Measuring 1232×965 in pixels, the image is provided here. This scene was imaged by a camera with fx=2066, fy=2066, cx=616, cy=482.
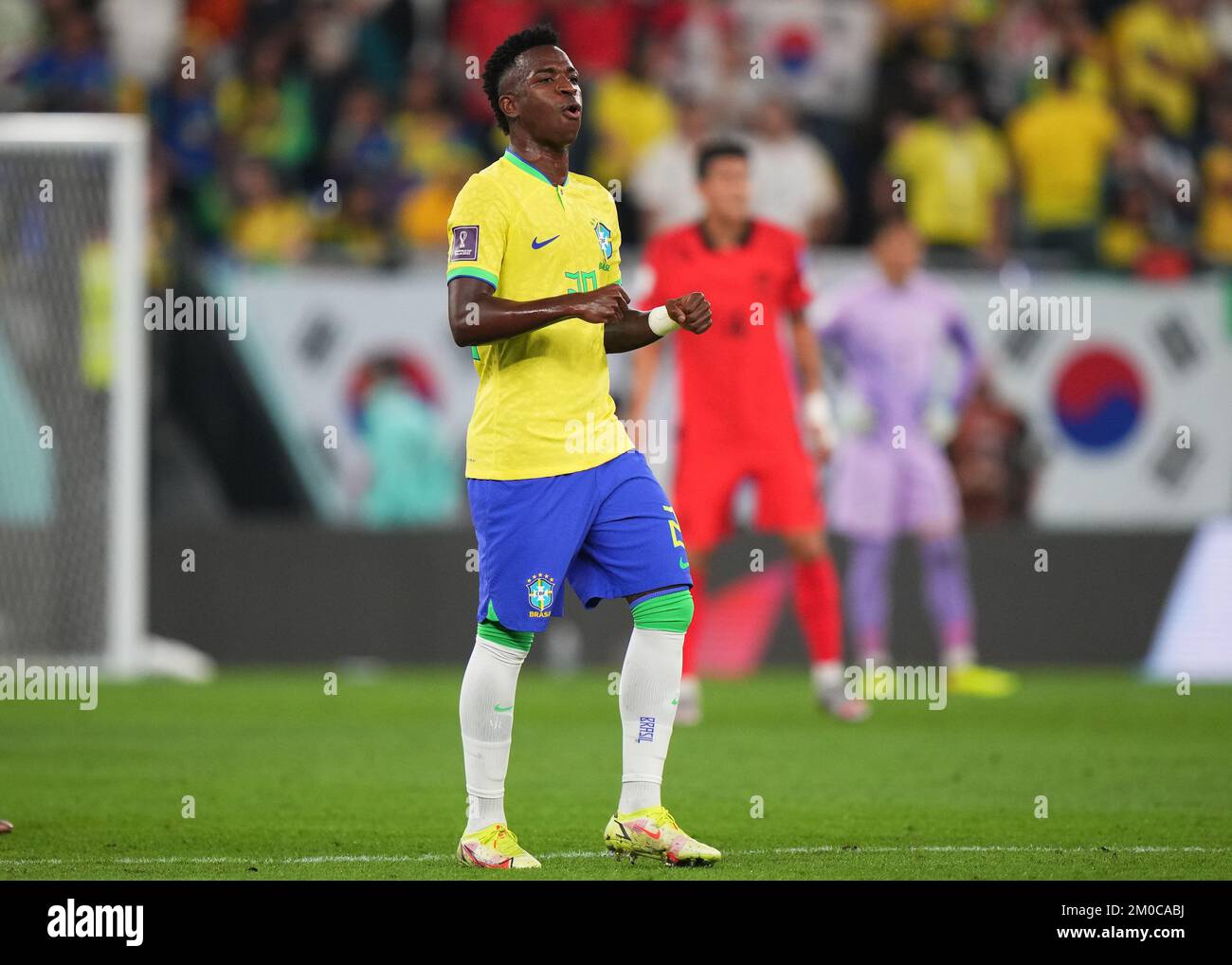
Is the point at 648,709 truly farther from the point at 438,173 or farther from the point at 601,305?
the point at 438,173

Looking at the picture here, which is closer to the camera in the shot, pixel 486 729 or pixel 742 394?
pixel 486 729

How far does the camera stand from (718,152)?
10758 millimetres

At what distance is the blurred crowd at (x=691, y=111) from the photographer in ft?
53.5

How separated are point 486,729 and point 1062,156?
478 inches

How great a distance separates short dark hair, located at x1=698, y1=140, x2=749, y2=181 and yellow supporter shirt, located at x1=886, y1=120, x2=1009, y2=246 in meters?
6.08

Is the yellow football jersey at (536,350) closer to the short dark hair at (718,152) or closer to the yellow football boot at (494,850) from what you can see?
the yellow football boot at (494,850)

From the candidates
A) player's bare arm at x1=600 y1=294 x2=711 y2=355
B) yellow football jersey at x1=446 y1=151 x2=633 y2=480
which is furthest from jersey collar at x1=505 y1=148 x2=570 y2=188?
player's bare arm at x1=600 y1=294 x2=711 y2=355

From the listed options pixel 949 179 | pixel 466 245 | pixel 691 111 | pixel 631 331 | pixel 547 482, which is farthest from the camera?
pixel 949 179

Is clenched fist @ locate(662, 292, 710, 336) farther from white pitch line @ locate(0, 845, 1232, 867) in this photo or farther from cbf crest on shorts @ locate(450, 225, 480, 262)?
white pitch line @ locate(0, 845, 1232, 867)

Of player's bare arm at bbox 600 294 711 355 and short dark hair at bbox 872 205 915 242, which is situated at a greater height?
short dark hair at bbox 872 205 915 242

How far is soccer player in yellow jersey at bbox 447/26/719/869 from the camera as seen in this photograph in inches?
234

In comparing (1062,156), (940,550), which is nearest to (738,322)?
(940,550)

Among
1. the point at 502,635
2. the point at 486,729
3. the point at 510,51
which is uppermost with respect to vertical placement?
the point at 510,51

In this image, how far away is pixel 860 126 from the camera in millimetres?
17312
